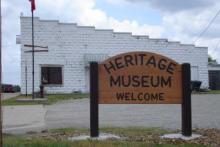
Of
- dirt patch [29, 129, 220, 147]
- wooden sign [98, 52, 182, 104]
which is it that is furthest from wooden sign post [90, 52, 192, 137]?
dirt patch [29, 129, 220, 147]

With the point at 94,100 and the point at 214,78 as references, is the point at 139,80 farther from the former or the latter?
the point at 214,78

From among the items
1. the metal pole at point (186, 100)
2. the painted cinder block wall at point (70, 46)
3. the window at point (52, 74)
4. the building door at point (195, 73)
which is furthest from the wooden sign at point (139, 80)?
the building door at point (195, 73)

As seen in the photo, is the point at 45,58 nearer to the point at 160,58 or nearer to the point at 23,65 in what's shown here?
the point at 23,65

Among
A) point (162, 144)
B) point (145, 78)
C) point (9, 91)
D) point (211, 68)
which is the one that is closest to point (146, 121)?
point (145, 78)

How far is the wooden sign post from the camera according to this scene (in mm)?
12828

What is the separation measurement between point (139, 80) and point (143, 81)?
0.10m

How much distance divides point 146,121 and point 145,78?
488cm

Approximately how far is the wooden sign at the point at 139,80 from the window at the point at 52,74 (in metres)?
37.7

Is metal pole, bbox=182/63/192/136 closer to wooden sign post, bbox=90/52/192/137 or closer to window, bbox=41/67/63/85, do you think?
wooden sign post, bbox=90/52/192/137

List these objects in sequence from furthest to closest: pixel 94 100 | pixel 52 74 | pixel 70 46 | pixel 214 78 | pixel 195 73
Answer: pixel 214 78
pixel 195 73
pixel 70 46
pixel 52 74
pixel 94 100

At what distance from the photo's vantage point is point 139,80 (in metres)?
13.0

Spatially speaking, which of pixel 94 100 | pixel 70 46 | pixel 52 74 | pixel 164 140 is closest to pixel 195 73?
pixel 70 46

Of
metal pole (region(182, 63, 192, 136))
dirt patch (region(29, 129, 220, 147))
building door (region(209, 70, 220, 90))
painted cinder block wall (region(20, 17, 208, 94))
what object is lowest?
dirt patch (region(29, 129, 220, 147))

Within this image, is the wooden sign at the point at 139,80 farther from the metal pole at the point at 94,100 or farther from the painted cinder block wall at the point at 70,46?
the painted cinder block wall at the point at 70,46
